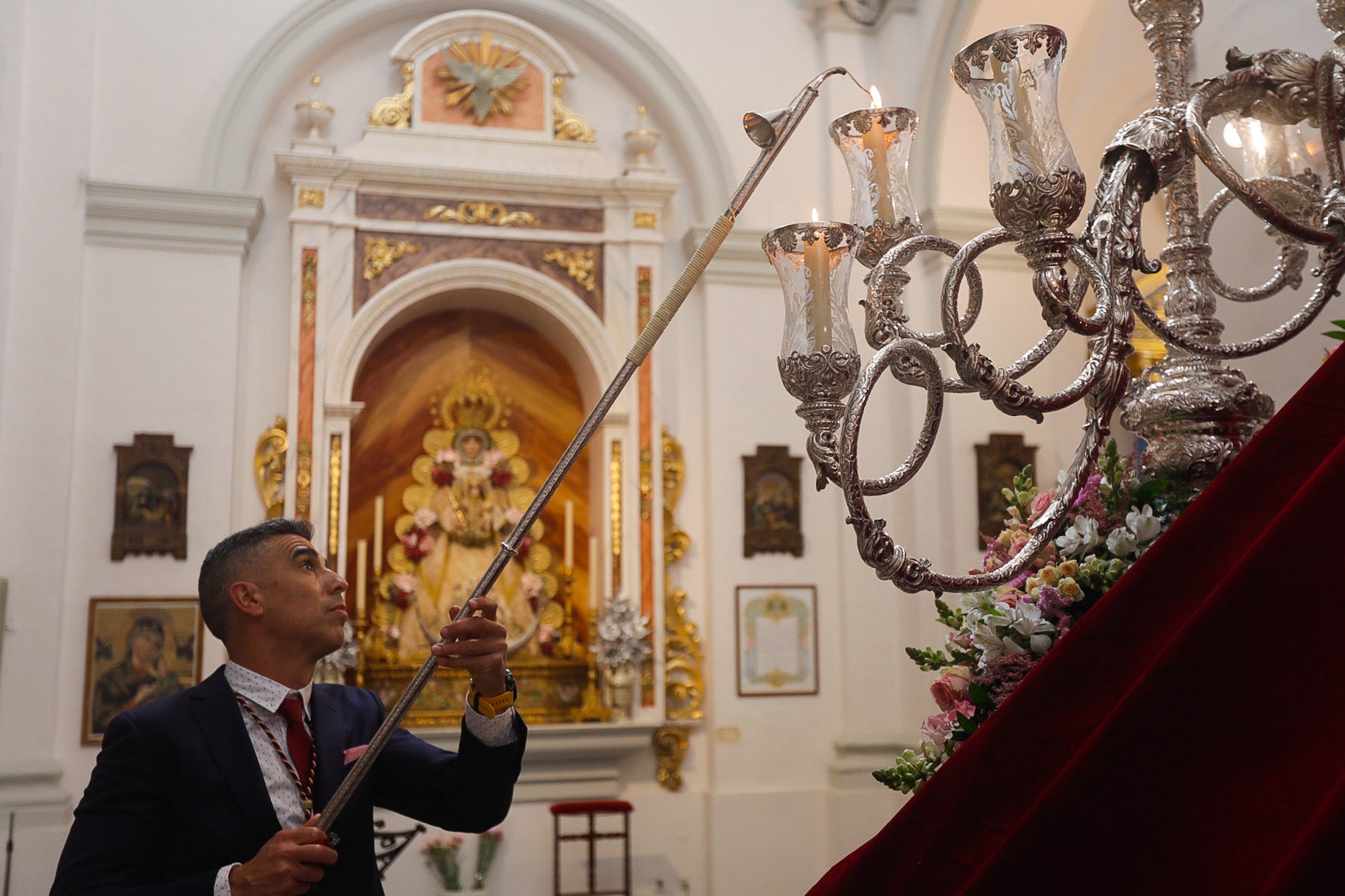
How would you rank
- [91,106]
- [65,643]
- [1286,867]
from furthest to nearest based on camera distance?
1. [91,106]
2. [65,643]
3. [1286,867]

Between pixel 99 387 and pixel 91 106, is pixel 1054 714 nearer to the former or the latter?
pixel 99 387

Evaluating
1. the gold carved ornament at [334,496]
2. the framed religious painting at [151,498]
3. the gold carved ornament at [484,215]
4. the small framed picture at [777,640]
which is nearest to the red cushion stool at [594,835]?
the small framed picture at [777,640]

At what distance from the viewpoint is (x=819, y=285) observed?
8.40ft

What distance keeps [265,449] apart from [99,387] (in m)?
0.94

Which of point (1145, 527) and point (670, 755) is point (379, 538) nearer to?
point (670, 755)

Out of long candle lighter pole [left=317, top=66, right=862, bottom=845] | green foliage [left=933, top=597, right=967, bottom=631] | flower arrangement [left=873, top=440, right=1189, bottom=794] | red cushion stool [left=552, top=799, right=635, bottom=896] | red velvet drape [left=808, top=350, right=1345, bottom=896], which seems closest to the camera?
red velvet drape [left=808, top=350, right=1345, bottom=896]

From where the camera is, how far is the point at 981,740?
1.42m

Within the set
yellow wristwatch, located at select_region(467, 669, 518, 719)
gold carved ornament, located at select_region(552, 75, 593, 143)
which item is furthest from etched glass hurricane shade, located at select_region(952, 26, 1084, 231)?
gold carved ornament, located at select_region(552, 75, 593, 143)

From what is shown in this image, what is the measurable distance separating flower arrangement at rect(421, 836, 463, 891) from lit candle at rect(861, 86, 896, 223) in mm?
5029

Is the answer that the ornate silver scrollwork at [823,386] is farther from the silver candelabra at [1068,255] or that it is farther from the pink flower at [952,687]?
the pink flower at [952,687]

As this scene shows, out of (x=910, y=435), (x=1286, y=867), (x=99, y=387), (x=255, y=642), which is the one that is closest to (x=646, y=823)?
(x=910, y=435)

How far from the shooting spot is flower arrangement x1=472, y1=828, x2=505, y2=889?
22.2 feet

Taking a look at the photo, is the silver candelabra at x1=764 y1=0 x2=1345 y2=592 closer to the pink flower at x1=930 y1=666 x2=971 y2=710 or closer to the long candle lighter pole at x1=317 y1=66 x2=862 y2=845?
the long candle lighter pole at x1=317 y1=66 x2=862 y2=845

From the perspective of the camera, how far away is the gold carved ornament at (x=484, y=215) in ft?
24.8
